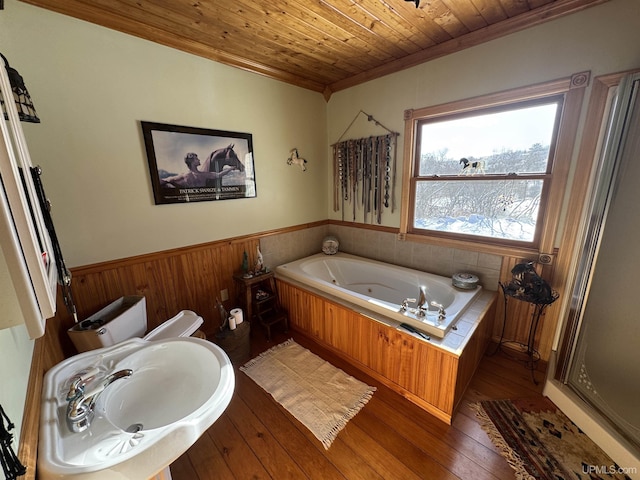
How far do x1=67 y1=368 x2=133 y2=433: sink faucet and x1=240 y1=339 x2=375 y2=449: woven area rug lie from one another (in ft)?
3.99

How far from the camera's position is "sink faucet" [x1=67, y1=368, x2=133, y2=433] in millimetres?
822

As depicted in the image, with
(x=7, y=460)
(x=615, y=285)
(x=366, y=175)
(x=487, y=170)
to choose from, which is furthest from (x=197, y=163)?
(x=615, y=285)

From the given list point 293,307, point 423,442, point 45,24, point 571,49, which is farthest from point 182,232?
point 571,49

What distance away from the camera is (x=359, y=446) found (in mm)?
1532

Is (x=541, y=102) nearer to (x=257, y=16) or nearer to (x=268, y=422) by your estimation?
(x=257, y=16)

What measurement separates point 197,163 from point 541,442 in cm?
305

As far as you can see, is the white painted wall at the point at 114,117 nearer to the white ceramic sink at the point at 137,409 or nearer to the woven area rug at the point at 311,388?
the white ceramic sink at the point at 137,409

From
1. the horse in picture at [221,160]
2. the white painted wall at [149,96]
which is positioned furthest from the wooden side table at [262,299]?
the horse in picture at [221,160]

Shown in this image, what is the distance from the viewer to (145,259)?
6.68ft

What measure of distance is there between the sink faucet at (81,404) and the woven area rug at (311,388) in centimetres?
122

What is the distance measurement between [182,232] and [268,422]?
1.60 metres

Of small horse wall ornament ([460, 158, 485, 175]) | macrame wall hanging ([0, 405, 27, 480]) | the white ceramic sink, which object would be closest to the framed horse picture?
the white ceramic sink

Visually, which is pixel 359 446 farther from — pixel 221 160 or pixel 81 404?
pixel 221 160

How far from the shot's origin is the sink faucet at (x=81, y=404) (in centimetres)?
82
